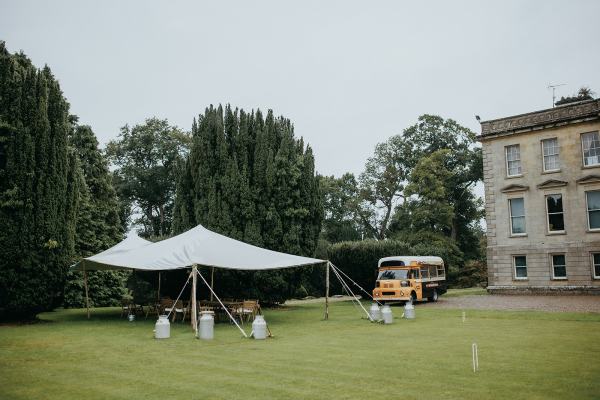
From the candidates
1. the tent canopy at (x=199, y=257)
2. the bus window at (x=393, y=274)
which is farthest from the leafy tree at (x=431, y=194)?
the tent canopy at (x=199, y=257)

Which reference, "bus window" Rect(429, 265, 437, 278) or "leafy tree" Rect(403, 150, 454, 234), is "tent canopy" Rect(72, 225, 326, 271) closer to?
"bus window" Rect(429, 265, 437, 278)

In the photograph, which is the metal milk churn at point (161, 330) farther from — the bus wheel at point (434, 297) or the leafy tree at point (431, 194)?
the leafy tree at point (431, 194)

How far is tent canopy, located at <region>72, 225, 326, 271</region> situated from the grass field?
6.37 ft

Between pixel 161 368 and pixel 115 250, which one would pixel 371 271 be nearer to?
pixel 115 250

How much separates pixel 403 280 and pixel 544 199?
1081 centimetres

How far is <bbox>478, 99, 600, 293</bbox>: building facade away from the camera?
2788 centimetres

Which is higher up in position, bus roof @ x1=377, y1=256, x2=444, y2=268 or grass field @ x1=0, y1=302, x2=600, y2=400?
bus roof @ x1=377, y1=256, x2=444, y2=268

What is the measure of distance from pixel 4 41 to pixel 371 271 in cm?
2107

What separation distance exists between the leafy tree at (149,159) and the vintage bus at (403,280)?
2451 centimetres

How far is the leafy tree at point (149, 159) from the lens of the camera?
4412 cm

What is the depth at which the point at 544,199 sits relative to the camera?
29266 millimetres

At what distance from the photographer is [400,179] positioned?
50.2 metres

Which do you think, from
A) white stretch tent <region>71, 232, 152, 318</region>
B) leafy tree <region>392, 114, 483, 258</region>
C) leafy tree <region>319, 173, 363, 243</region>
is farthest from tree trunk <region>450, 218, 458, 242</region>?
white stretch tent <region>71, 232, 152, 318</region>

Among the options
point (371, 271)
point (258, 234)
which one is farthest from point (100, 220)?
point (371, 271)
